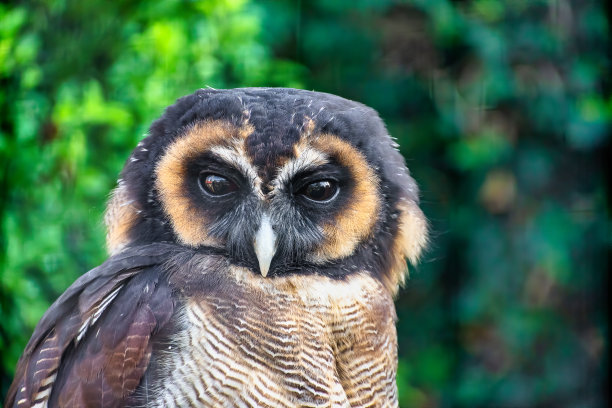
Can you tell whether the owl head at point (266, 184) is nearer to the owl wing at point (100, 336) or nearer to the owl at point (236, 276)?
the owl at point (236, 276)

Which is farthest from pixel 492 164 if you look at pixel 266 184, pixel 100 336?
pixel 100 336

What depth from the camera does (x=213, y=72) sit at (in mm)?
2758

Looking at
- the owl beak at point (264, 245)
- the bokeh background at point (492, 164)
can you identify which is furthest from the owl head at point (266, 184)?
the bokeh background at point (492, 164)

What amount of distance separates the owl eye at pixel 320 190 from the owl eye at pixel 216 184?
0.17 meters

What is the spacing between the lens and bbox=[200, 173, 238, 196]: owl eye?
1.80 m

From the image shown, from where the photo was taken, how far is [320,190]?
185 cm

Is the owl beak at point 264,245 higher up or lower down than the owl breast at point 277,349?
higher up

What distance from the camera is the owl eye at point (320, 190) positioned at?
1836mm

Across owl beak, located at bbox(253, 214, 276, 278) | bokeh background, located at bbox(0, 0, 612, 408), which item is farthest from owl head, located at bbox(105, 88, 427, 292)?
bokeh background, located at bbox(0, 0, 612, 408)

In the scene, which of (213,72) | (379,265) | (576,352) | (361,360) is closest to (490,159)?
(576,352)

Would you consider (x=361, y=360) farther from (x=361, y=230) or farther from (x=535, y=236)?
(x=535, y=236)

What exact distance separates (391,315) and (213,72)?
1.21 meters

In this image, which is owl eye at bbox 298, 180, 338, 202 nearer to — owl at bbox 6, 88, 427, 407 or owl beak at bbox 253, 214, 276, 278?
owl at bbox 6, 88, 427, 407

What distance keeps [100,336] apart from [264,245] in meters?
0.43
